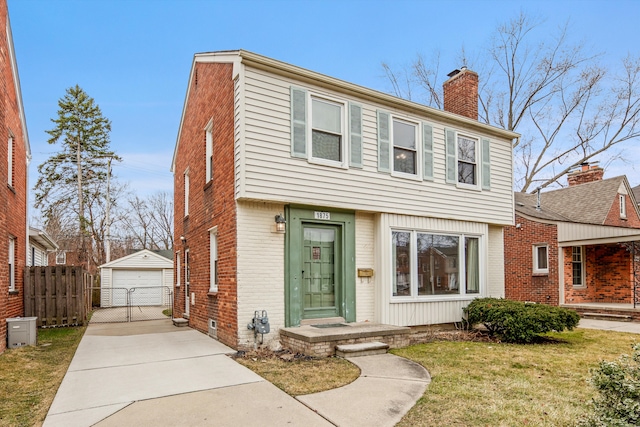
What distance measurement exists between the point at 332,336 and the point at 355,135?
4021 millimetres

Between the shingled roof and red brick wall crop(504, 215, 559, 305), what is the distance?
3.27 ft

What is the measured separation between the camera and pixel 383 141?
916cm

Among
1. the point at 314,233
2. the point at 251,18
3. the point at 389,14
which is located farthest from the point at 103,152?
the point at 314,233

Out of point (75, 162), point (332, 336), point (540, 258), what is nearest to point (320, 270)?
point (332, 336)

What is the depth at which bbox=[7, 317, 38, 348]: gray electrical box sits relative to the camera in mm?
8320

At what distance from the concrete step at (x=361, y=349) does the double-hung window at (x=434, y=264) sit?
1.98 m

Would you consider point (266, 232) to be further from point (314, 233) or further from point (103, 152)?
point (103, 152)

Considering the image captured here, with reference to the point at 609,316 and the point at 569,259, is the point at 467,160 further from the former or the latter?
the point at 569,259

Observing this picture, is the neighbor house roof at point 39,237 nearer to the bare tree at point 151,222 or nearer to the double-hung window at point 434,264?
the double-hung window at point 434,264

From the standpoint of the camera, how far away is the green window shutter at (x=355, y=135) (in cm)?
864

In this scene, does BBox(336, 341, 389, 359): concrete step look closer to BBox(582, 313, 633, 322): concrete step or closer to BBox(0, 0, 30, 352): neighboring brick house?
BBox(0, 0, 30, 352): neighboring brick house

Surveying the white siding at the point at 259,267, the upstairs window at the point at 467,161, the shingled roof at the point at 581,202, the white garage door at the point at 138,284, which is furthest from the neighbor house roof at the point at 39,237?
the shingled roof at the point at 581,202

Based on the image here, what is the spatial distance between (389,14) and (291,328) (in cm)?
1638

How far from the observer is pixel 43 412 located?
456cm
